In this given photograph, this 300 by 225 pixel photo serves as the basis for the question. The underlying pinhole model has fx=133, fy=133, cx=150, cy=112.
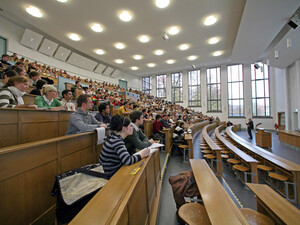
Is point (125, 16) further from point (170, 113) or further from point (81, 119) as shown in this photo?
point (81, 119)

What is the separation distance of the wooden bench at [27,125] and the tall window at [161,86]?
603 inches

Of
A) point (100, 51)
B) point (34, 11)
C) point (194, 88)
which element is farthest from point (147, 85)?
point (34, 11)

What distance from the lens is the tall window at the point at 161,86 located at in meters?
17.1

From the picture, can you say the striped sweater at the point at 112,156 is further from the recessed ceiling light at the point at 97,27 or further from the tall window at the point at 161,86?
the tall window at the point at 161,86

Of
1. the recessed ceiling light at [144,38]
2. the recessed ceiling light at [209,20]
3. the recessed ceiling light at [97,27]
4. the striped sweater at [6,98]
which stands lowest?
the striped sweater at [6,98]

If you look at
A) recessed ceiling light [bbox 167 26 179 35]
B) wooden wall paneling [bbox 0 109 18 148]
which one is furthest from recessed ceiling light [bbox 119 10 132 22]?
wooden wall paneling [bbox 0 109 18 148]

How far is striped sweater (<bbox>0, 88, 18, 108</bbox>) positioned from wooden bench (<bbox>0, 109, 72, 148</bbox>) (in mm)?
311

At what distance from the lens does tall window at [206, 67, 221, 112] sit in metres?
14.6

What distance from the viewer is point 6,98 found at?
1804 millimetres

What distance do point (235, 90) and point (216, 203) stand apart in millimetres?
15645

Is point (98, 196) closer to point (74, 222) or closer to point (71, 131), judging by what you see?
point (74, 222)

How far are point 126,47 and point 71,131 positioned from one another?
943cm

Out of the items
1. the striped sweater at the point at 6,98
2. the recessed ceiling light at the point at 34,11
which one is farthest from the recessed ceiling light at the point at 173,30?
the striped sweater at the point at 6,98

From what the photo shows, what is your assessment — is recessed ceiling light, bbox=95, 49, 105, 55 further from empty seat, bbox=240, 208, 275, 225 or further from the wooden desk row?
empty seat, bbox=240, 208, 275, 225
